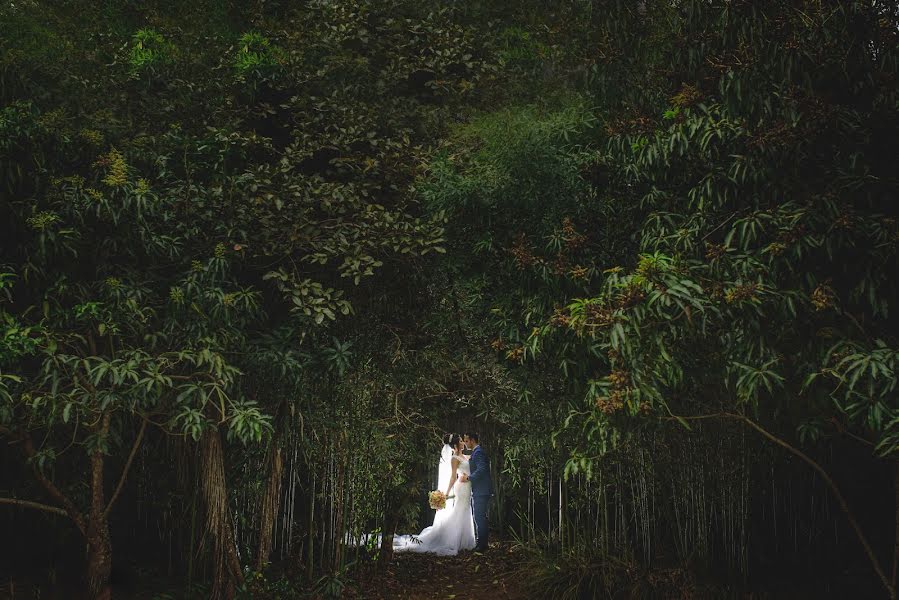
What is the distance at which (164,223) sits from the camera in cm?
400

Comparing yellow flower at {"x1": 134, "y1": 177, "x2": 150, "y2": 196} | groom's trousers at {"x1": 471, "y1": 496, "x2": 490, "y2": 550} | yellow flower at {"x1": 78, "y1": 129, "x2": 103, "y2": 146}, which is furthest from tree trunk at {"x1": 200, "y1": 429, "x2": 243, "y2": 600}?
groom's trousers at {"x1": 471, "y1": 496, "x2": 490, "y2": 550}

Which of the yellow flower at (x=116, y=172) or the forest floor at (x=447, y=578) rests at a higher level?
the yellow flower at (x=116, y=172)

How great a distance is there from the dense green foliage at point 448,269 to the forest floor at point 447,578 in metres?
0.23

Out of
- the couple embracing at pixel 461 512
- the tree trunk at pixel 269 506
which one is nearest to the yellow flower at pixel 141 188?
the tree trunk at pixel 269 506

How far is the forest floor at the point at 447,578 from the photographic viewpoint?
5648 mm

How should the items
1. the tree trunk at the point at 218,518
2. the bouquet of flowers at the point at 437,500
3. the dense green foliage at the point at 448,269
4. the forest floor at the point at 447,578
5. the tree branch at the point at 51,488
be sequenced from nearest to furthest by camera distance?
1. the dense green foliage at the point at 448,269
2. the tree branch at the point at 51,488
3. the tree trunk at the point at 218,518
4. the forest floor at the point at 447,578
5. the bouquet of flowers at the point at 437,500

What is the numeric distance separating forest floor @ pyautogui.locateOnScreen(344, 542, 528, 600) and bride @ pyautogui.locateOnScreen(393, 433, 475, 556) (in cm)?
11

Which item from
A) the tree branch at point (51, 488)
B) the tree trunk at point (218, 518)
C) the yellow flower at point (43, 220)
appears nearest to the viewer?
the yellow flower at point (43, 220)

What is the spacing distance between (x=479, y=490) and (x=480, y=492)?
0.02 metres

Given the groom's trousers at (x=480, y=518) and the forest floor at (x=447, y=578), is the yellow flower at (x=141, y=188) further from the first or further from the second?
the groom's trousers at (x=480, y=518)

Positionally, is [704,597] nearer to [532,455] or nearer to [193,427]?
[532,455]

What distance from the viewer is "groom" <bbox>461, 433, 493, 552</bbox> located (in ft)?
24.3

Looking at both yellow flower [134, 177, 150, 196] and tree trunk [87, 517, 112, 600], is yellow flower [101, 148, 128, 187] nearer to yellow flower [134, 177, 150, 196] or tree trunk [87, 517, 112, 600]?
yellow flower [134, 177, 150, 196]

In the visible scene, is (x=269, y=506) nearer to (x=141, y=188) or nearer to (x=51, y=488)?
(x=51, y=488)
